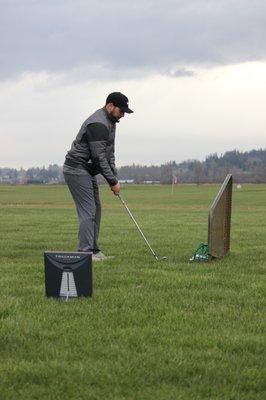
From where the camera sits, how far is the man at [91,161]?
9555 mm

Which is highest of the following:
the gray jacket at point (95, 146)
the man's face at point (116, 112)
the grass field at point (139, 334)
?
the man's face at point (116, 112)

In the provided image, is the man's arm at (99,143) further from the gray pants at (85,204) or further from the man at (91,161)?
the gray pants at (85,204)

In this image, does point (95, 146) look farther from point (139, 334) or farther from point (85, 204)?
point (139, 334)

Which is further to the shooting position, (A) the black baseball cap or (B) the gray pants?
(A) the black baseball cap

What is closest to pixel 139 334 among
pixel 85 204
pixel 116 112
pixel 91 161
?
pixel 85 204

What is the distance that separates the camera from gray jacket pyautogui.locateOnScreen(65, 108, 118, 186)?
9.55 metres

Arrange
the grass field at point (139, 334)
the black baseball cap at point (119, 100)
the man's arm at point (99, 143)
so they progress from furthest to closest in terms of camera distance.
Answer: 1. the black baseball cap at point (119, 100)
2. the man's arm at point (99, 143)
3. the grass field at point (139, 334)

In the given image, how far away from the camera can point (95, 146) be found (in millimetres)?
9562

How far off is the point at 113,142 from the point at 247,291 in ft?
12.2

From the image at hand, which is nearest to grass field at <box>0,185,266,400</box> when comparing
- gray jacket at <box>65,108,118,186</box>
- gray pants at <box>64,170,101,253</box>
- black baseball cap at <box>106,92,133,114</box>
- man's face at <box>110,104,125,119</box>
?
gray pants at <box>64,170,101,253</box>

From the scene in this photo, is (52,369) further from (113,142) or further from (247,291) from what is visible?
(113,142)

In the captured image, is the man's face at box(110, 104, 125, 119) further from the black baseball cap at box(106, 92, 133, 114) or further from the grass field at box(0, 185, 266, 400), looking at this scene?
the grass field at box(0, 185, 266, 400)

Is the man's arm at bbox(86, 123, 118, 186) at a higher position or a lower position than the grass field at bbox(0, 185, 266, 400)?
higher

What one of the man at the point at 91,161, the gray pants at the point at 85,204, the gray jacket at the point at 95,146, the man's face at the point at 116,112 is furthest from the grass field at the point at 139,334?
the man's face at the point at 116,112
